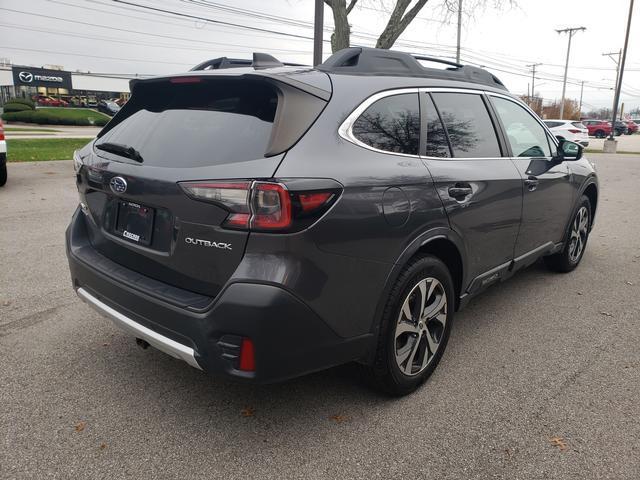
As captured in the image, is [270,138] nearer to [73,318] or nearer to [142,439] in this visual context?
[142,439]

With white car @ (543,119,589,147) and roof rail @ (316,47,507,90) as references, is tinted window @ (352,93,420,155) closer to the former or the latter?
roof rail @ (316,47,507,90)

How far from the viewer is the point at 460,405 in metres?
2.82

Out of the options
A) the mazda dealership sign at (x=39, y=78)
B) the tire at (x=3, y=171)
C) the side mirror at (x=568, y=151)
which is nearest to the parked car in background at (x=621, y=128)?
the side mirror at (x=568, y=151)

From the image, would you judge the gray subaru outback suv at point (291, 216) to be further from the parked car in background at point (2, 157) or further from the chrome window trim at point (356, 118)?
the parked car in background at point (2, 157)

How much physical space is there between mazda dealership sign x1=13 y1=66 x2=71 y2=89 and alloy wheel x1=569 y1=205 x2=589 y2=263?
77.3 m

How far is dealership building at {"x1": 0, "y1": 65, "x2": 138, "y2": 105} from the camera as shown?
6938 cm

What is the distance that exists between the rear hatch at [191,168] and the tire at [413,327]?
907mm

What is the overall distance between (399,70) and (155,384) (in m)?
2.30

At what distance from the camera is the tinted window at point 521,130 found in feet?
12.6

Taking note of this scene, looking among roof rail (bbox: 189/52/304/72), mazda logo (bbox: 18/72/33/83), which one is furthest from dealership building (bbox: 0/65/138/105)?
roof rail (bbox: 189/52/304/72)

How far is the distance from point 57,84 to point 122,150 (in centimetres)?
8050

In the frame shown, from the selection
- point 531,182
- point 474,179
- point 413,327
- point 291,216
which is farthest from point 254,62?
point 531,182

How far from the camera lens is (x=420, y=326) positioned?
2.89m

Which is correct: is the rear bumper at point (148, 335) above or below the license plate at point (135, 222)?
below
